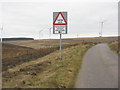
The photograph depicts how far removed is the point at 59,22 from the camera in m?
16.7

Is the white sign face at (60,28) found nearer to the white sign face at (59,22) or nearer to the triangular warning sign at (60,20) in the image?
the white sign face at (59,22)

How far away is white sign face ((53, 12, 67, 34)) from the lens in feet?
54.3

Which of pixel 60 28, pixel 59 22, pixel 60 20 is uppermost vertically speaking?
pixel 60 20

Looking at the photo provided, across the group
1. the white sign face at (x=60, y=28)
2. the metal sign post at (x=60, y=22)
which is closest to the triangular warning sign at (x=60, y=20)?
the metal sign post at (x=60, y=22)

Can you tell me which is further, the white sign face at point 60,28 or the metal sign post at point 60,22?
the white sign face at point 60,28

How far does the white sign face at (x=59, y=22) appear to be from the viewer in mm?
16547

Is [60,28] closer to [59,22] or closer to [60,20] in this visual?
[59,22]

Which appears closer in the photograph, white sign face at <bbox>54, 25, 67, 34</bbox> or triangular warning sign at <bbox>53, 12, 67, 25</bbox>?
triangular warning sign at <bbox>53, 12, 67, 25</bbox>

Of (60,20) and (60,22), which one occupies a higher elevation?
(60,20)

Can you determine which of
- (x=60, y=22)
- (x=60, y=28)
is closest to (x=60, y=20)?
(x=60, y=22)

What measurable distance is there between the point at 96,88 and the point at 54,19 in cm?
943

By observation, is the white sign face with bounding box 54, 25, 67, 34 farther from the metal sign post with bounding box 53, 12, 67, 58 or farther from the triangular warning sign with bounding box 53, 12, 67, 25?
the triangular warning sign with bounding box 53, 12, 67, 25

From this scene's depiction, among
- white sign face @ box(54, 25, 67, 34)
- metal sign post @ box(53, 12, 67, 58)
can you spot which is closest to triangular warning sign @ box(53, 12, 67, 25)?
metal sign post @ box(53, 12, 67, 58)

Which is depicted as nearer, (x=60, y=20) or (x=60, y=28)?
(x=60, y=20)
